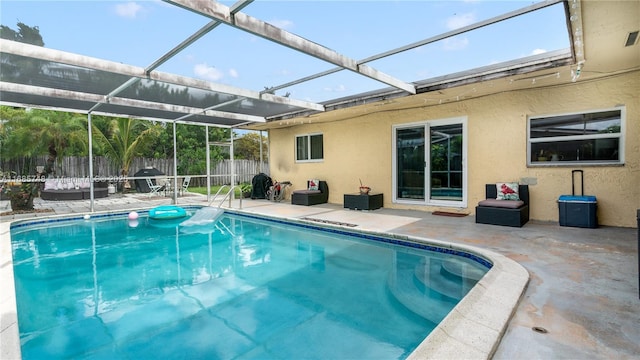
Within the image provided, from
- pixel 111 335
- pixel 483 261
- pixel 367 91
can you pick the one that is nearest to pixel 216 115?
pixel 367 91

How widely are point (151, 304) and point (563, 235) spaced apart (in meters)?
5.89

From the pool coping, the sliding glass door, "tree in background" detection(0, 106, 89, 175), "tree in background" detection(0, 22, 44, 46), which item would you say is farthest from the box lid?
"tree in background" detection(0, 106, 89, 175)

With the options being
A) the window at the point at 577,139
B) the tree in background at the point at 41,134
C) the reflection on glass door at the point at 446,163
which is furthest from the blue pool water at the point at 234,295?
the tree in background at the point at 41,134

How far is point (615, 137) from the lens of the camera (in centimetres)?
573

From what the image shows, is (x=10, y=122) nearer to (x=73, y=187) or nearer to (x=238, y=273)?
(x=73, y=187)

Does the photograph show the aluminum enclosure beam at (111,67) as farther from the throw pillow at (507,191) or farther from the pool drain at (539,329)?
the pool drain at (539,329)

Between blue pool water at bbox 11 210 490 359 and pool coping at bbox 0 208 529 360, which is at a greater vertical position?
pool coping at bbox 0 208 529 360

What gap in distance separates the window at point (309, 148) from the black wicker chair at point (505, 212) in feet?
18.4

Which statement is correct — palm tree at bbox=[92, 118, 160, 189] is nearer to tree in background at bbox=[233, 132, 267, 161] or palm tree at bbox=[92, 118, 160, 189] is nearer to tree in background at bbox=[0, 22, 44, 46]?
tree in background at bbox=[233, 132, 267, 161]

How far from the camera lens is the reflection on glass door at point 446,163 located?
770cm

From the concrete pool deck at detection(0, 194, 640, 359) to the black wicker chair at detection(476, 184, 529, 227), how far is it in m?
0.45

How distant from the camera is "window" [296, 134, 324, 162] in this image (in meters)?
10.7

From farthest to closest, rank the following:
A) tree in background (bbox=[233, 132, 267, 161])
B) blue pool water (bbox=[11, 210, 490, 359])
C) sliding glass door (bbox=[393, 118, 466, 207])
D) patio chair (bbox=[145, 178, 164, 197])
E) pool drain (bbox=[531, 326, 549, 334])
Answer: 1. tree in background (bbox=[233, 132, 267, 161])
2. patio chair (bbox=[145, 178, 164, 197])
3. sliding glass door (bbox=[393, 118, 466, 207])
4. blue pool water (bbox=[11, 210, 490, 359])
5. pool drain (bbox=[531, 326, 549, 334])

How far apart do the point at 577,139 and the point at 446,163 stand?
8.52ft
